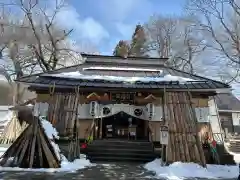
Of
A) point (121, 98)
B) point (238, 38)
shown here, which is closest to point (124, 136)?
point (121, 98)

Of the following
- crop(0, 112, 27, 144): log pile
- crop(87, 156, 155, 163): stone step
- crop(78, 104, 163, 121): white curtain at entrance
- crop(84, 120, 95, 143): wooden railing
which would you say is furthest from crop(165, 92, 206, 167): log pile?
crop(0, 112, 27, 144): log pile

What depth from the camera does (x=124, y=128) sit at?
53.2ft

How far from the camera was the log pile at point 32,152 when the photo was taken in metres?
9.87

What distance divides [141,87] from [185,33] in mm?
24159

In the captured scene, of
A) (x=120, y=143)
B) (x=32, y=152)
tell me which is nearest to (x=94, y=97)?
(x=120, y=143)

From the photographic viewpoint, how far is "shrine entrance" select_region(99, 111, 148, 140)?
15609 mm

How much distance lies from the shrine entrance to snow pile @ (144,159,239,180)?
4673 mm

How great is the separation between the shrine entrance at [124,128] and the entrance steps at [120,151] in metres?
1.65

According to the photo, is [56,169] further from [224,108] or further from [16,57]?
[224,108]

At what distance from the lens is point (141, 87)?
13.5 m

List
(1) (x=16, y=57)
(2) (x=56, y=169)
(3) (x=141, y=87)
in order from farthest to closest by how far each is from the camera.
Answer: (1) (x=16, y=57) < (3) (x=141, y=87) < (2) (x=56, y=169)

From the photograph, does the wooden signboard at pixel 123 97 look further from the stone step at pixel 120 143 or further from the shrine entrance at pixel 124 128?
the stone step at pixel 120 143

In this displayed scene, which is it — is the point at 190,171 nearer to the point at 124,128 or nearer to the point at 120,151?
the point at 120,151

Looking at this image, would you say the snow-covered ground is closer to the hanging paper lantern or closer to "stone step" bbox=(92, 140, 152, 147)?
"stone step" bbox=(92, 140, 152, 147)
